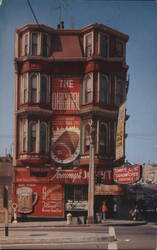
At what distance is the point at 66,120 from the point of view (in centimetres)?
1570

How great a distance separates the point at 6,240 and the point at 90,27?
641 cm

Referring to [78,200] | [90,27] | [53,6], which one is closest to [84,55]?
[90,27]

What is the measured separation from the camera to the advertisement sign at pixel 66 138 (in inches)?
620

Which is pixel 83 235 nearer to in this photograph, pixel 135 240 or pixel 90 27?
pixel 135 240

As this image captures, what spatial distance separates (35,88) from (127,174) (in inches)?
159

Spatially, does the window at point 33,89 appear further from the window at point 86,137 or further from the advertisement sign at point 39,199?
the advertisement sign at point 39,199

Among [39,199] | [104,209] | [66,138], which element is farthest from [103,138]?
[39,199]

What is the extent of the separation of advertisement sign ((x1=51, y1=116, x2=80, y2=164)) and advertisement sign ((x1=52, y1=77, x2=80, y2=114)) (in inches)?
13.2

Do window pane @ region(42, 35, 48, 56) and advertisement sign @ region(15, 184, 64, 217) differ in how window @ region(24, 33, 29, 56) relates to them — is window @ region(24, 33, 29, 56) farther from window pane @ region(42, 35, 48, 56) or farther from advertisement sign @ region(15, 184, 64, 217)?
advertisement sign @ region(15, 184, 64, 217)

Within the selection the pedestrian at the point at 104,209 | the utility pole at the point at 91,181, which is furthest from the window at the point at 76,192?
the pedestrian at the point at 104,209

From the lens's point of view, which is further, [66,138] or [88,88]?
[88,88]

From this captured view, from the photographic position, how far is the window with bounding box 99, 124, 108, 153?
52.8 ft

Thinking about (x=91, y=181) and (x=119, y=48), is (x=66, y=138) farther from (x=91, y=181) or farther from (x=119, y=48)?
(x=119, y=48)

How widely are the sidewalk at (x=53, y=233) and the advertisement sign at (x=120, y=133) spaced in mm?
2463
